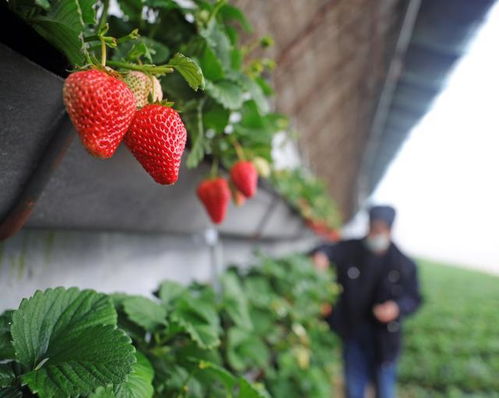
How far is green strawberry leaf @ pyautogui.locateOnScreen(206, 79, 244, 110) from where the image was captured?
78 centimetres

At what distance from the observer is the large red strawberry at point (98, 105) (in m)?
0.48

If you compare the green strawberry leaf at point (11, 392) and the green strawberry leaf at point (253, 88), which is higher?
the green strawberry leaf at point (253, 88)

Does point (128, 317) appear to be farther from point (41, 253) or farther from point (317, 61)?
point (317, 61)

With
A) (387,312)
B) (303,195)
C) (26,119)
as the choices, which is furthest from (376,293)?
(26,119)

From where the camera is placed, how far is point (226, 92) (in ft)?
2.65

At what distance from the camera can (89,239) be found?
1.17m

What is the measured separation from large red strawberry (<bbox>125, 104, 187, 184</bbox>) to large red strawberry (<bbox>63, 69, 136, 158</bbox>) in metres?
0.03

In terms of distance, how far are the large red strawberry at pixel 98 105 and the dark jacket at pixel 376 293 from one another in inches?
113

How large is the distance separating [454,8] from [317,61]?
976 mm

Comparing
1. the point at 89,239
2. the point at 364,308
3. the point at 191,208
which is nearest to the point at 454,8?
the point at 364,308

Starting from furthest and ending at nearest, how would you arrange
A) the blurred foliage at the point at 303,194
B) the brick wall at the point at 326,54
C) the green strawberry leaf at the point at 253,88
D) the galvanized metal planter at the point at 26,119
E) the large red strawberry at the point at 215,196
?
the blurred foliage at the point at 303,194, the brick wall at the point at 326,54, the large red strawberry at the point at 215,196, the green strawberry leaf at the point at 253,88, the galvanized metal planter at the point at 26,119

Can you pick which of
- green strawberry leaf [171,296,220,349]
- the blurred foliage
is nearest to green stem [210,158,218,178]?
green strawberry leaf [171,296,220,349]

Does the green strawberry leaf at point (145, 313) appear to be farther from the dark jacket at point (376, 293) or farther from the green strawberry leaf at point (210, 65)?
the dark jacket at point (376, 293)

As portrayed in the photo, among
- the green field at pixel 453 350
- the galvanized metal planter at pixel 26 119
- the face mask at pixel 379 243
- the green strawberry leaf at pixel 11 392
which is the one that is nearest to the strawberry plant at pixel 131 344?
the green strawberry leaf at pixel 11 392
